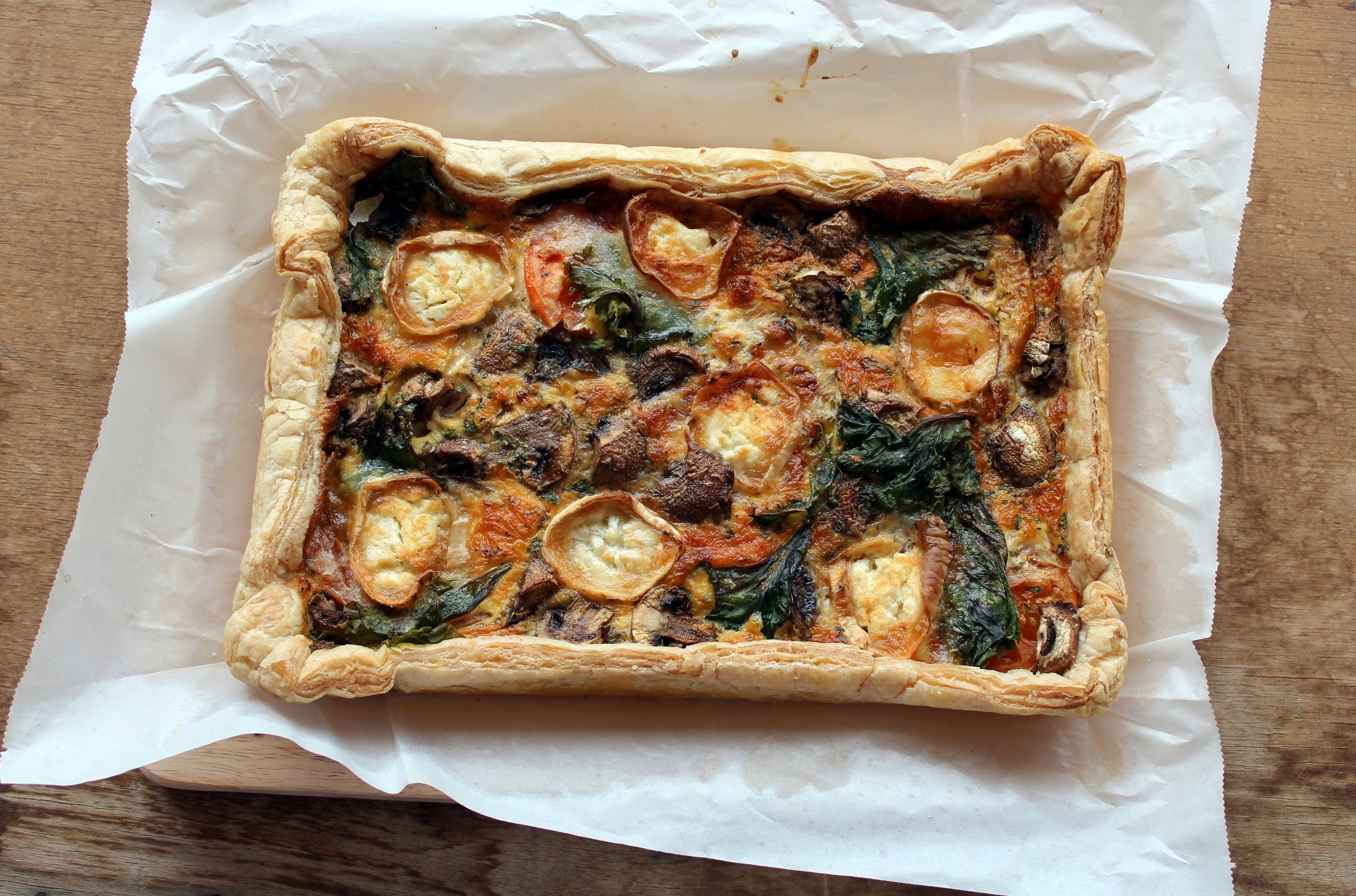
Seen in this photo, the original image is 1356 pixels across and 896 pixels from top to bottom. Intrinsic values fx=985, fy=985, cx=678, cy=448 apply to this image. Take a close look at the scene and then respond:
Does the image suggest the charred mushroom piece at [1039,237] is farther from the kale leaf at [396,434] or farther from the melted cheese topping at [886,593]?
the kale leaf at [396,434]

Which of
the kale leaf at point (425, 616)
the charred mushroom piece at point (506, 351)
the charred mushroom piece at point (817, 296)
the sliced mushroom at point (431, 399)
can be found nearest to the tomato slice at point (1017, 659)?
the charred mushroom piece at point (817, 296)

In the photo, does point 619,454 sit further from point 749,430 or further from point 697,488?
point 749,430

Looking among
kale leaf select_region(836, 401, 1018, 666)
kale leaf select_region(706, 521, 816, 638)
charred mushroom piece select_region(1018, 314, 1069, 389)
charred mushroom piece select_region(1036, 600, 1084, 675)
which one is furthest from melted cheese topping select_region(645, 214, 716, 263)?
charred mushroom piece select_region(1036, 600, 1084, 675)

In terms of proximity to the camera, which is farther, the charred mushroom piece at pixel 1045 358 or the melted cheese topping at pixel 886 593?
the charred mushroom piece at pixel 1045 358

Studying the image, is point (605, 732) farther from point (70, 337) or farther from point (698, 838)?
point (70, 337)

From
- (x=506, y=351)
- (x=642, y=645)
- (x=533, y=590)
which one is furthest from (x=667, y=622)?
(x=506, y=351)

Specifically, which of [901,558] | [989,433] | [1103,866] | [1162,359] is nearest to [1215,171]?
[1162,359]
